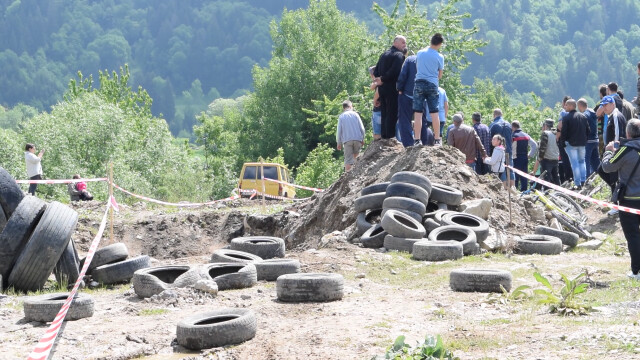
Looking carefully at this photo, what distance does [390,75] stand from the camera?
16.1m

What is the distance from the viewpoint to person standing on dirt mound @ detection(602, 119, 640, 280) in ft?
32.9

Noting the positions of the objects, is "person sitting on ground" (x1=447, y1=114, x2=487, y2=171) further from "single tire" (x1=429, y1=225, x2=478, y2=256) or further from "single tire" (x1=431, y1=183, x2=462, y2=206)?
"single tire" (x1=429, y1=225, x2=478, y2=256)

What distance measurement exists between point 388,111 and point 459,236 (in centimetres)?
427

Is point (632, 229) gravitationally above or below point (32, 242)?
above

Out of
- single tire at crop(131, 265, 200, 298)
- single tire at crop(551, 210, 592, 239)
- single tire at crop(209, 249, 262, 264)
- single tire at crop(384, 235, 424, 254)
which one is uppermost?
single tire at crop(551, 210, 592, 239)

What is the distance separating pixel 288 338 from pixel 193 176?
3451 centimetres

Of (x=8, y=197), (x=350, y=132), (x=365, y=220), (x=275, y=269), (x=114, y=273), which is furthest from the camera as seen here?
(x=350, y=132)

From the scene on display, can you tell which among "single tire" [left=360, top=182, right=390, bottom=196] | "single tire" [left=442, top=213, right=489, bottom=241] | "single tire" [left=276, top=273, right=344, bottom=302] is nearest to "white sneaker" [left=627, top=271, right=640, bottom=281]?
"single tire" [left=442, top=213, right=489, bottom=241]

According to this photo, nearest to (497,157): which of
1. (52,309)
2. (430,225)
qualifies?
(430,225)

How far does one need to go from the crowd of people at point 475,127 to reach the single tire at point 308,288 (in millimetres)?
5494

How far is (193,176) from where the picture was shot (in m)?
41.4

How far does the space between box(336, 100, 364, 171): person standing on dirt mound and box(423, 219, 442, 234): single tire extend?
452 centimetres

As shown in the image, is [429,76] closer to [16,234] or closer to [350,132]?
[350,132]

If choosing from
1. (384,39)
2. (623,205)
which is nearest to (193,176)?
(384,39)
